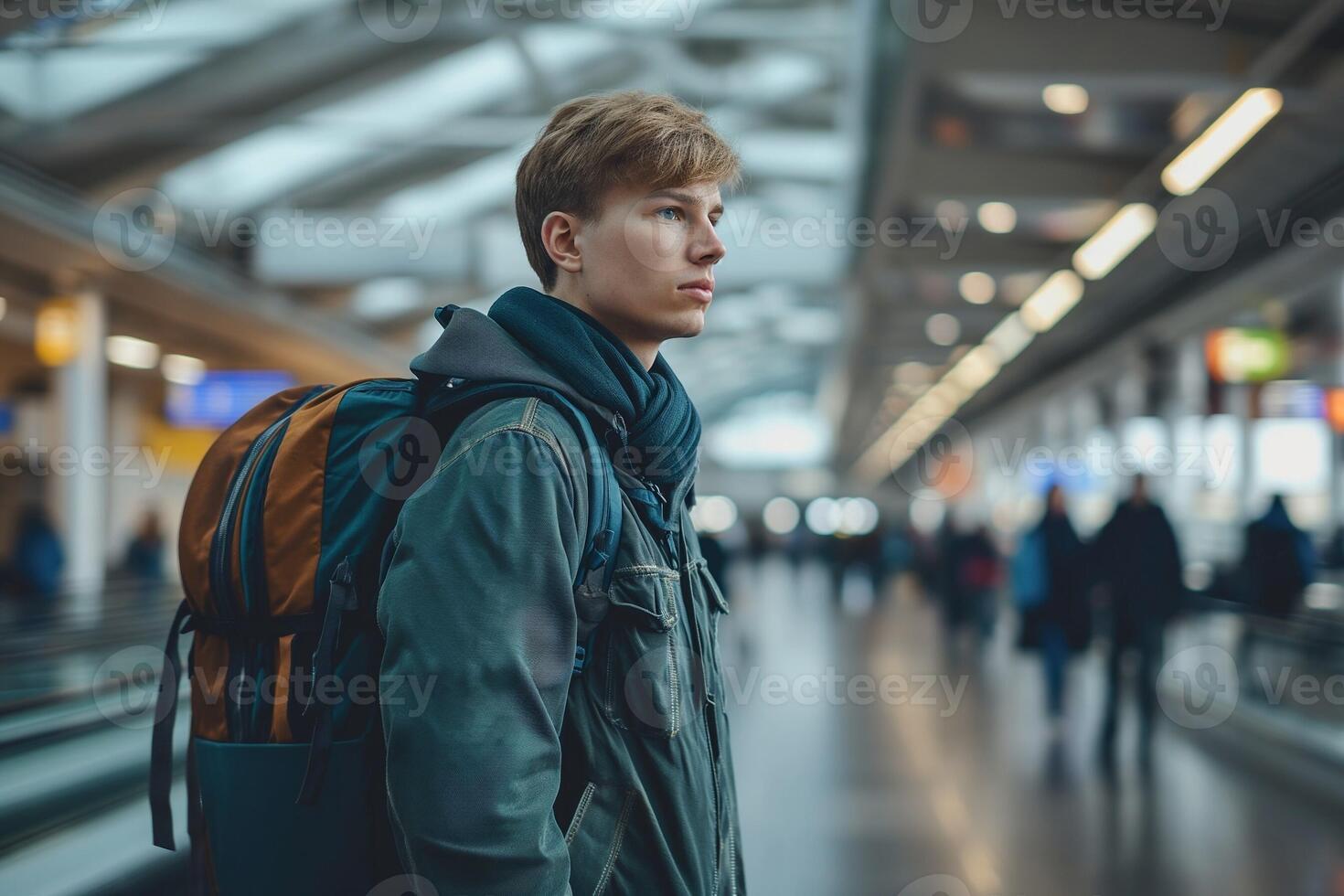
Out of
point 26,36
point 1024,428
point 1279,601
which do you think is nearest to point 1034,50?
point 1279,601

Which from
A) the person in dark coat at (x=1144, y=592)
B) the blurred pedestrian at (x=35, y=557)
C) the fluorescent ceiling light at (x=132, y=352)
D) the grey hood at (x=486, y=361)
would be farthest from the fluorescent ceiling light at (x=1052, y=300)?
the fluorescent ceiling light at (x=132, y=352)

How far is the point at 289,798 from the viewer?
1.35m

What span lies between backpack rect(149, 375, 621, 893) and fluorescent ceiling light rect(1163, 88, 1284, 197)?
19.7 feet

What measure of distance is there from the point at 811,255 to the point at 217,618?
14.2m

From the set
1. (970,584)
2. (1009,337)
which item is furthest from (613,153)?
(970,584)

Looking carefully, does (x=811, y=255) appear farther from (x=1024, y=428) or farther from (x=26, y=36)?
(x=1024, y=428)

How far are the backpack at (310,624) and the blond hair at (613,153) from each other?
0.32 meters

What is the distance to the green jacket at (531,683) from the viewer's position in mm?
1159

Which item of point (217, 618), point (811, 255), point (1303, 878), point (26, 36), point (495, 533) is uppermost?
point (26, 36)

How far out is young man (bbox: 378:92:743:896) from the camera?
3.84 feet

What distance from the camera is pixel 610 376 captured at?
146cm

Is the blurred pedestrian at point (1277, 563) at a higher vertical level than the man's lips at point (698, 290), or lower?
lower

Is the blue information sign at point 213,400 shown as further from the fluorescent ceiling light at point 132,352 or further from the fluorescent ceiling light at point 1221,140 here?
the fluorescent ceiling light at point 1221,140

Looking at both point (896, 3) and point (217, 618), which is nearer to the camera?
point (217, 618)
